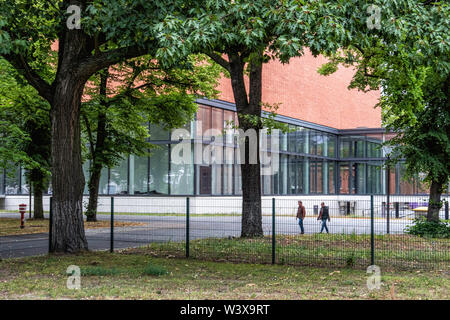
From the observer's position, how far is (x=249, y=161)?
16781 millimetres

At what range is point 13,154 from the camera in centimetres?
2305

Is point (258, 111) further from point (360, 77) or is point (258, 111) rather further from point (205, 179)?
point (205, 179)

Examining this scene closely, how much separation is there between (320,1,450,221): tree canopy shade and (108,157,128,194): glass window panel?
1783 centimetres

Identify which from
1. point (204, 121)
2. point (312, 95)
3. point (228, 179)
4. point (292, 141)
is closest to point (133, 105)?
point (204, 121)

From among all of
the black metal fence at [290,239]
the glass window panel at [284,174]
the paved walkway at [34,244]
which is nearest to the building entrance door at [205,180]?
the glass window panel at [284,174]

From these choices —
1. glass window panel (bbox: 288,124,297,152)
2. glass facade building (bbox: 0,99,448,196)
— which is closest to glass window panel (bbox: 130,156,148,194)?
glass facade building (bbox: 0,99,448,196)

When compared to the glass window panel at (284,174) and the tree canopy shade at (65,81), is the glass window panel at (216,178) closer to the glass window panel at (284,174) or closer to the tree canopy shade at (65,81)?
the glass window panel at (284,174)

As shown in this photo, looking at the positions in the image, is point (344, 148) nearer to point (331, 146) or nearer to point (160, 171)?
point (331, 146)

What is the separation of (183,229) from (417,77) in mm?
7614

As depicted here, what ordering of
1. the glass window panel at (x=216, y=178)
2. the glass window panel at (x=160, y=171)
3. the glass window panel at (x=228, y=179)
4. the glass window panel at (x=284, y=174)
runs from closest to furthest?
1. the glass window panel at (x=160, y=171)
2. the glass window panel at (x=216, y=178)
3. the glass window panel at (x=228, y=179)
4. the glass window panel at (x=284, y=174)

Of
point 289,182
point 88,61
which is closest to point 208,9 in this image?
point 88,61

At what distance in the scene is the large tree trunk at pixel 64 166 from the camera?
507 inches

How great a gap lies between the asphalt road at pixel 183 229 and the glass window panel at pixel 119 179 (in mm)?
17826

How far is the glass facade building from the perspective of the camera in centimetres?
3359
